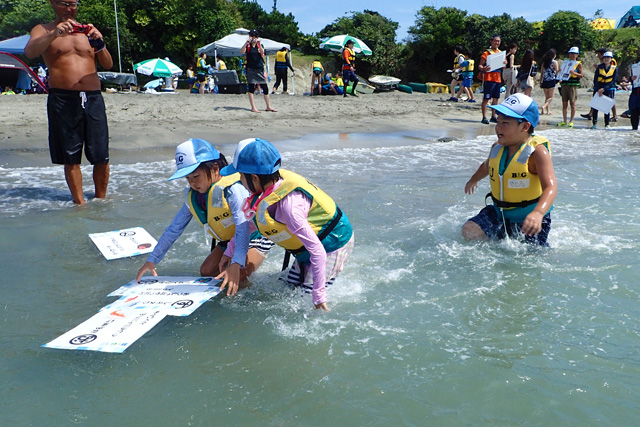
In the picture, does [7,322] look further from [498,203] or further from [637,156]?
[637,156]

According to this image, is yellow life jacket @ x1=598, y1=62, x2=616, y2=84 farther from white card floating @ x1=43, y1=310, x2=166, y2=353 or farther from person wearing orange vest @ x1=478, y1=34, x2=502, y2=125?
white card floating @ x1=43, y1=310, x2=166, y2=353

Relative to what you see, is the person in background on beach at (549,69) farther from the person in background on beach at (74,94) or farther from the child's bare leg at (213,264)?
the child's bare leg at (213,264)

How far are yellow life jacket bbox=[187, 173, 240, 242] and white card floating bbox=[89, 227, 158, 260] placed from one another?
1.01 m

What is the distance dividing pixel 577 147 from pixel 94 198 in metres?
9.30

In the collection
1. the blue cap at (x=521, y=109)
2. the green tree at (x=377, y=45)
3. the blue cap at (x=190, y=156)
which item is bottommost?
the blue cap at (x=190, y=156)

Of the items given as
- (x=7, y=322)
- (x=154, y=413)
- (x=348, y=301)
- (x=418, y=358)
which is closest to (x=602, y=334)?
(x=418, y=358)

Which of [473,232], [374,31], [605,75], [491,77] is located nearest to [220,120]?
[491,77]

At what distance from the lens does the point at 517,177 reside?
14.7ft

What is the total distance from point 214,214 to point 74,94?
3.03 meters

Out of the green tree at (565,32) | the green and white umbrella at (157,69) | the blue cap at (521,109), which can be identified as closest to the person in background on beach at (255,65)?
the blue cap at (521,109)

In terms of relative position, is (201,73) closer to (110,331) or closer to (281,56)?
(281,56)

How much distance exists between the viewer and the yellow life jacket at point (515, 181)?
4.45m

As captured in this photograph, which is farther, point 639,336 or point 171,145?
point 171,145

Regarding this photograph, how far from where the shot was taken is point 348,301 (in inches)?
146
